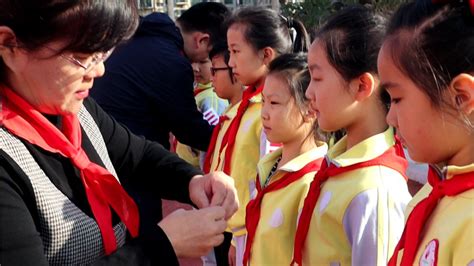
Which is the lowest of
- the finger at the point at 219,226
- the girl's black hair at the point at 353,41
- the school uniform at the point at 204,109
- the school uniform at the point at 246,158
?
the school uniform at the point at 204,109

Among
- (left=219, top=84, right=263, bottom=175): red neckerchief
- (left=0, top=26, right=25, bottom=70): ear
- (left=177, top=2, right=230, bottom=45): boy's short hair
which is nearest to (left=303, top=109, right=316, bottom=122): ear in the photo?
(left=219, top=84, right=263, bottom=175): red neckerchief

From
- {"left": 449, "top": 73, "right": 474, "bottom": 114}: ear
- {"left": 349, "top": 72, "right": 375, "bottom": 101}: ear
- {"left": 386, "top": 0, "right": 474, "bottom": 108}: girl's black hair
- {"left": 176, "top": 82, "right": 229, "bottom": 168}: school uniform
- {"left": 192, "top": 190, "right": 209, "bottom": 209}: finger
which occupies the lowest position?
{"left": 176, "top": 82, "right": 229, "bottom": 168}: school uniform

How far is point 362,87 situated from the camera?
2076mm

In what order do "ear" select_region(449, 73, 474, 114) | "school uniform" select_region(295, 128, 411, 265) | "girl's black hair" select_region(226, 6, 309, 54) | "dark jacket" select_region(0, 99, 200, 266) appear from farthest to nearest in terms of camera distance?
"girl's black hair" select_region(226, 6, 309, 54)
"school uniform" select_region(295, 128, 411, 265)
"ear" select_region(449, 73, 474, 114)
"dark jacket" select_region(0, 99, 200, 266)

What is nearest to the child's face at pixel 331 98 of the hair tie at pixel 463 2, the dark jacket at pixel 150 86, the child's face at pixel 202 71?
the hair tie at pixel 463 2

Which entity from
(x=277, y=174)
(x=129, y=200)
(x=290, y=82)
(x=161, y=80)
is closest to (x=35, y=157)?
(x=129, y=200)

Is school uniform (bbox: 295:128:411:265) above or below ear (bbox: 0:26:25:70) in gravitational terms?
below

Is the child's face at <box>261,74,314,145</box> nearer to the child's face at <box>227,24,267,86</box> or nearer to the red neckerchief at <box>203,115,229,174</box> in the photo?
the child's face at <box>227,24,267,86</box>

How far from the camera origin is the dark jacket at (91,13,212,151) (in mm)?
3314

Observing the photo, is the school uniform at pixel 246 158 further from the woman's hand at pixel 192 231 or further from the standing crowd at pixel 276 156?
the woman's hand at pixel 192 231

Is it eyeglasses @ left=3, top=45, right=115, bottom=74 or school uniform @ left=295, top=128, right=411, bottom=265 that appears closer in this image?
eyeglasses @ left=3, top=45, right=115, bottom=74

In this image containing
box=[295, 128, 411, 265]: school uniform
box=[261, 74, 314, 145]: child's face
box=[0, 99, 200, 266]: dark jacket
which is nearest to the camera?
box=[0, 99, 200, 266]: dark jacket

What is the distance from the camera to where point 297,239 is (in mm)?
2072

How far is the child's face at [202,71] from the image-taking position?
453 centimetres
